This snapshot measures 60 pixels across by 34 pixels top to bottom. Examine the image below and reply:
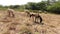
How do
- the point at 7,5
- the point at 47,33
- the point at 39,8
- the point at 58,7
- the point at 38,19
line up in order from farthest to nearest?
the point at 7,5 < the point at 39,8 < the point at 58,7 < the point at 38,19 < the point at 47,33

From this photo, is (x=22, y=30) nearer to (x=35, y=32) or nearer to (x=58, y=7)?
(x=35, y=32)

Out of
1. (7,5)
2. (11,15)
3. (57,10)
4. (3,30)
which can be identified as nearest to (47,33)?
(3,30)

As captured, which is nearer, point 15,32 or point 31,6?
point 15,32

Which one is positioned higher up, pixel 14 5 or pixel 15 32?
pixel 15 32

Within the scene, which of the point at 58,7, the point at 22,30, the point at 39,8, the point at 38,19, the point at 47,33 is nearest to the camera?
the point at 22,30

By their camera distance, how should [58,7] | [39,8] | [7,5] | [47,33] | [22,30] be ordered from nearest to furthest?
[22,30] < [47,33] < [58,7] < [39,8] < [7,5]

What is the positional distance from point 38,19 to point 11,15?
7.13 feet

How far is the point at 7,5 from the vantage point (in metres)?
29.9

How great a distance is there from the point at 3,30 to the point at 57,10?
1508cm

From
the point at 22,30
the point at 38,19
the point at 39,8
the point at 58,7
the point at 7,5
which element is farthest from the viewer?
the point at 7,5

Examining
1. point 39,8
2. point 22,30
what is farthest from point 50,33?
point 39,8

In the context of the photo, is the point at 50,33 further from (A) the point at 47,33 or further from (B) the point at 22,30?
(B) the point at 22,30

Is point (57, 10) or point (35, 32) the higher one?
point (35, 32)

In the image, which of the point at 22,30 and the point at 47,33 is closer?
the point at 22,30
